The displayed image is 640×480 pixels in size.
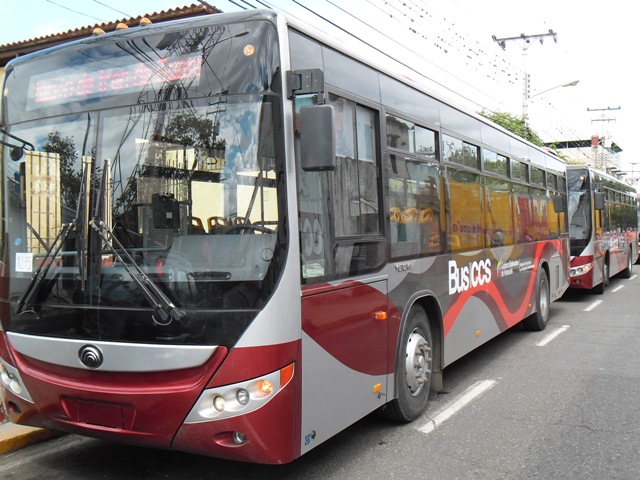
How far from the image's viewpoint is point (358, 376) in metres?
4.10

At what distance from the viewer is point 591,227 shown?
44.1 ft

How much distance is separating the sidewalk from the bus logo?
3.90 m

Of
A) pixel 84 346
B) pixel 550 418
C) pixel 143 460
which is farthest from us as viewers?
pixel 550 418

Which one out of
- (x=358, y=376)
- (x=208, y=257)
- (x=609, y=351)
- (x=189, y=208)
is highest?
(x=189, y=208)

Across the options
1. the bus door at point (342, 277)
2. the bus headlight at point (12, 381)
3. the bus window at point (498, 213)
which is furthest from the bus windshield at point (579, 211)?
the bus headlight at point (12, 381)

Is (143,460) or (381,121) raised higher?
(381,121)

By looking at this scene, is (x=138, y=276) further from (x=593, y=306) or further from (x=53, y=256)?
(x=593, y=306)

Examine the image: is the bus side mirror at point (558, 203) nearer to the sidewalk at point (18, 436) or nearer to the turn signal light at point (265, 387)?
the turn signal light at point (265, 387)

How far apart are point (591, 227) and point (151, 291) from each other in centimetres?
1248

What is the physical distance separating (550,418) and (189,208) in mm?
3838

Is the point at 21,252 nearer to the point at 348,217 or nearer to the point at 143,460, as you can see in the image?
the point at 143,460

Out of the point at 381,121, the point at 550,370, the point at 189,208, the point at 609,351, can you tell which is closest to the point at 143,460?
the point at 189,208

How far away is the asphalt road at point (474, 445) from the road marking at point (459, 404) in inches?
0.4

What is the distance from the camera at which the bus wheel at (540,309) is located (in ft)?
30.7
